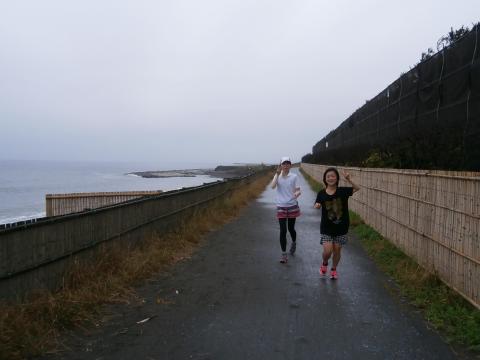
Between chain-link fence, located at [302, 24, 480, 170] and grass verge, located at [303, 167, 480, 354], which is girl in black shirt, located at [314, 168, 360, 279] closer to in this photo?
grass verge, located at [303, 167, 480, 354]

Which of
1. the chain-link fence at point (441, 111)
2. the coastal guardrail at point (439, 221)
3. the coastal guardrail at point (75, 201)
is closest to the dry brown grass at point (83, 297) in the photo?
the coastal guardrail at point (439, 221)

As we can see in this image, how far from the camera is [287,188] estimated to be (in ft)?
28.3

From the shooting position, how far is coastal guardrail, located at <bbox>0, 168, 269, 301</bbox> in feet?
16.4

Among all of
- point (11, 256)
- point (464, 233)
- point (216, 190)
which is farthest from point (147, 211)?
point (216, 190)

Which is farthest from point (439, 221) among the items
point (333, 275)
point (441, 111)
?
point (441, 111)

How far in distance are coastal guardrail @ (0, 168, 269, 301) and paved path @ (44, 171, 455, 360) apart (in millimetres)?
851

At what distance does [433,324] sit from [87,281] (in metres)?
3.75

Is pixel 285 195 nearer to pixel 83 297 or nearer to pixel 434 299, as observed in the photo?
pixel 434 299

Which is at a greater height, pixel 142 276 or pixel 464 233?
pixel 464 233

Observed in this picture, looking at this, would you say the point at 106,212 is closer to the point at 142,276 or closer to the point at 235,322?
the point at 142,276

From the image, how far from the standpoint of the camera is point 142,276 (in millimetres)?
7086

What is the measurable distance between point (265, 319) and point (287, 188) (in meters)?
3.56

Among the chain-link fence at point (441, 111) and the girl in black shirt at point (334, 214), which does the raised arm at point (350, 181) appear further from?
the chain-link fence at point (441, 111)

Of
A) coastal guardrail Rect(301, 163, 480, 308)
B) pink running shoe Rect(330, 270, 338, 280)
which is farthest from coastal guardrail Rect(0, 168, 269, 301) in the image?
coastal guardrail Rect(301, 163, 480, 308)
